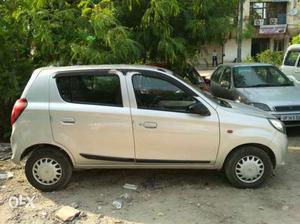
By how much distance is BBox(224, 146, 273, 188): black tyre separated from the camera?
Answer: 5.82m

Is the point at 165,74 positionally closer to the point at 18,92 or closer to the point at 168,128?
the point at 168,128

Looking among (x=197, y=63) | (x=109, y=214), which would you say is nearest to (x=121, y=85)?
(x=109, y=214)

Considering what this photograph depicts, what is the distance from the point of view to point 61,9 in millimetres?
8336

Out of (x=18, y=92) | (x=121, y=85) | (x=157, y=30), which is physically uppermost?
(x=157, y=30)

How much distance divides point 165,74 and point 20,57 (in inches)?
174

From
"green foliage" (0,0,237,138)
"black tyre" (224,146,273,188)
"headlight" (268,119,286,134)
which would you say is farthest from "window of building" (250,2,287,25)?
"black tyre" (224,146,273,188)

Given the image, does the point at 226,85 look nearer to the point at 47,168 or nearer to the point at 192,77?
the point at 192,77

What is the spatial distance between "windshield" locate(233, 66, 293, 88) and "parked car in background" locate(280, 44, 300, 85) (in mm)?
2405

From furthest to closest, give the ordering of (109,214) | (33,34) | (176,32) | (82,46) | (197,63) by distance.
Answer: (197,63) → (176,32) → (33,34) → (82,46) → (109,214)

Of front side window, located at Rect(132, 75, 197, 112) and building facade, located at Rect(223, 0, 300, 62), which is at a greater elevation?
front side window, located at Rect(132, 75, 197, 112)

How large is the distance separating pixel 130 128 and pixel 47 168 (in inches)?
48.4

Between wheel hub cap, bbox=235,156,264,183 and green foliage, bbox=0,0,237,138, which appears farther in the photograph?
green foliage, bbox=0,0,237,138

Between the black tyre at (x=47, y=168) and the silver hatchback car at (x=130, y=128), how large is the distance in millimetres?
13

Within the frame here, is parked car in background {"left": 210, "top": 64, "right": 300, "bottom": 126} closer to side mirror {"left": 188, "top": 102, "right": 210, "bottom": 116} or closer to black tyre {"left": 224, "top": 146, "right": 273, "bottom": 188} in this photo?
black tyre {"left": 224, "top": 146, "right": 273, "bottom": 188}
